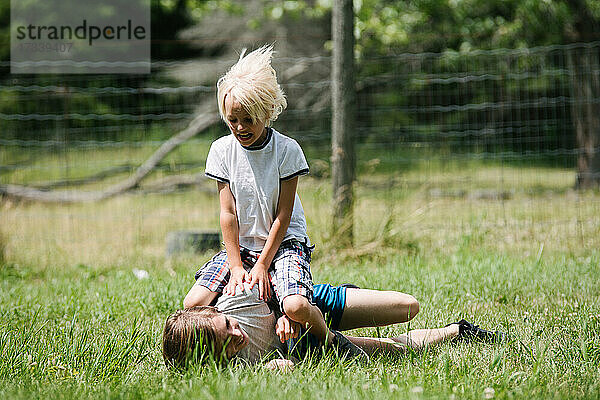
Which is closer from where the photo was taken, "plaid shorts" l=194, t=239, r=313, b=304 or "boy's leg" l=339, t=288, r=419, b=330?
"plaid shorts" l=194, t=239, r=313, b=304

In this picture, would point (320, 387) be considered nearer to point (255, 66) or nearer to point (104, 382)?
point (104, 382)

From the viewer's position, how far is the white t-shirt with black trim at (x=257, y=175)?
10.6ft

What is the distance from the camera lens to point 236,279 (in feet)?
10.0

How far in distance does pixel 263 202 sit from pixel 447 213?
5.15m

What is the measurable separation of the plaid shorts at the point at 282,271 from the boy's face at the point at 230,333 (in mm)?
226

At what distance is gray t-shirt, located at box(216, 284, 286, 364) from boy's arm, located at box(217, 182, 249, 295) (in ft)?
0.15

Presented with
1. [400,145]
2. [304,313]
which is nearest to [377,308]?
[304,313]

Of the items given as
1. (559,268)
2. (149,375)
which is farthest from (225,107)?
(559,268)

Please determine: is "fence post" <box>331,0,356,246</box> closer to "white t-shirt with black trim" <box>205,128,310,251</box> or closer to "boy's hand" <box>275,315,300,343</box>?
"white t-shirt with black trim" <box>205,128,310,251</box>

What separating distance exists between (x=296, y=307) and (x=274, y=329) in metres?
0.26

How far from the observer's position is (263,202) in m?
3.24

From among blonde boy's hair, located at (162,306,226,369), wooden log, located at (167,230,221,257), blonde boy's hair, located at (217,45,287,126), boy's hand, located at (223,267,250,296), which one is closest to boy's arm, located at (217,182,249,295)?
boy's hand, located at (223,267,250,296)

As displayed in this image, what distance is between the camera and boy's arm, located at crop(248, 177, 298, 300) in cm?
304

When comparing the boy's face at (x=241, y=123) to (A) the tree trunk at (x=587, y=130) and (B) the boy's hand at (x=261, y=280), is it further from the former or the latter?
(A) the tree trunk at (x=587, y=130)
